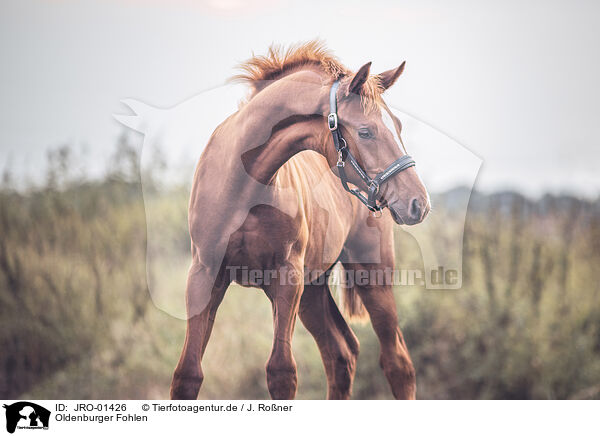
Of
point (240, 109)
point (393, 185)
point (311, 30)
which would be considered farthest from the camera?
point (311, 30)

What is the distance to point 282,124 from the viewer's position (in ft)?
9.24

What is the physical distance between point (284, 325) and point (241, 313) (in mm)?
1640

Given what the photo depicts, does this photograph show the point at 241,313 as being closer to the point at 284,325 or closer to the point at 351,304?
the point at 351,304

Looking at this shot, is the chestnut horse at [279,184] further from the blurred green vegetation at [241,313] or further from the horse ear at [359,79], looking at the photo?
the blurred green vegetation at [241,313]

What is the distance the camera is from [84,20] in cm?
392

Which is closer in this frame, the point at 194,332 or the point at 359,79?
the point at 359,79

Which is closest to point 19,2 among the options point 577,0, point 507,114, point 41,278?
point 41,278

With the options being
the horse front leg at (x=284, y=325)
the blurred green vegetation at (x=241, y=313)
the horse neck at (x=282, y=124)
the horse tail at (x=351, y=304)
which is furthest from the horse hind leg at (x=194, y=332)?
the blurred green vegetation at (x=241, y=313)

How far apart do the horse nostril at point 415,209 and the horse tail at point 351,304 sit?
1.05 m

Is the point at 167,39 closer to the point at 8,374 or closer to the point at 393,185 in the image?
the point at 393,185

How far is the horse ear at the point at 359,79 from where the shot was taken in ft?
8.52
